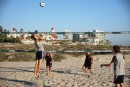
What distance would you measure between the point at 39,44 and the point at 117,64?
2.48 metres

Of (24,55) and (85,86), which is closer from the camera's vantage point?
(85,86)

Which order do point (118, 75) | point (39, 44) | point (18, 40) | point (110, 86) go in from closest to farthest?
point (118, 75), point (39, 44), point (110, 86), point (18, 40)

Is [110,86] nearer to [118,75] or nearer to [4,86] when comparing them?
[118,75]

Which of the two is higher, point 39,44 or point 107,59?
point 39,44

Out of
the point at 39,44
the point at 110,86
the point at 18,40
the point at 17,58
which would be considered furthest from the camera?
the point at 18,40

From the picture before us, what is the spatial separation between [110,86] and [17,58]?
1730cm

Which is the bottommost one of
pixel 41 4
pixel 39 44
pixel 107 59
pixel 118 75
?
pixel 107 59

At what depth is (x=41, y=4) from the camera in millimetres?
8234

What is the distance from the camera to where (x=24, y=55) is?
25.4m

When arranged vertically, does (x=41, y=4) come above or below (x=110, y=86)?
above

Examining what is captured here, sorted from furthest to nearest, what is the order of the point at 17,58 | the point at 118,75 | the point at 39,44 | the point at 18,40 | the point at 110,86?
the point at 18,40 → the point at 17,58 → the point at 110,86 → the point at 39,44 → the point at 118,75

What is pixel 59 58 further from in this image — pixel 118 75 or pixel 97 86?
pixel 118 75

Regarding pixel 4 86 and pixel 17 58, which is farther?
pixel 17 58

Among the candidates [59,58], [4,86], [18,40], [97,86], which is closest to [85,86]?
[97,86]
